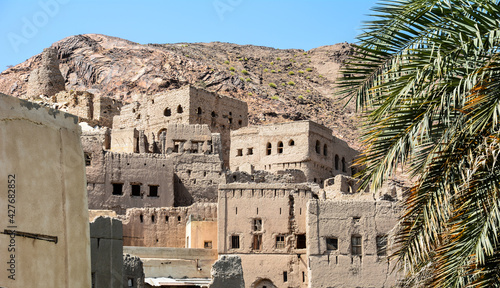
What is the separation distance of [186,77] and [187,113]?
3490 cm

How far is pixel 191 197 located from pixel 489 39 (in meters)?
30.1

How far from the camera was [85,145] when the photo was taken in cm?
4266

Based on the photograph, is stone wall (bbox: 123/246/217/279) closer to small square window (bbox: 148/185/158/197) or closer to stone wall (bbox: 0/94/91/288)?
small square window (bbox: 148/185/158/197)

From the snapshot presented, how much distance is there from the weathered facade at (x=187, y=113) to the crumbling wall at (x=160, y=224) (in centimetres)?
1260

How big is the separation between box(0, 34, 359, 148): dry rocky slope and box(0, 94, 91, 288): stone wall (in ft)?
205

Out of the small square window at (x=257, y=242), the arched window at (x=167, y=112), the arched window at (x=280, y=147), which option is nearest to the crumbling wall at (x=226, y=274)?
the small square window at (x=257, y=242)

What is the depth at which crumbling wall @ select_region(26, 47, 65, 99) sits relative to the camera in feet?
238

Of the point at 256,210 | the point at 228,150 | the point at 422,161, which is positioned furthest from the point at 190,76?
the point at 422,161

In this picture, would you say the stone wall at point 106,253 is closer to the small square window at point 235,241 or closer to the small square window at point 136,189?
the small square window at point 235,241

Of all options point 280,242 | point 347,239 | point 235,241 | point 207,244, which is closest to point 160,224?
point 207,244

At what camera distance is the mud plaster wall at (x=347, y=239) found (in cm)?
3547

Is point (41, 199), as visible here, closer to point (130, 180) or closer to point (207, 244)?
point (207, 244)

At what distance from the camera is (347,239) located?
36031 millimetres

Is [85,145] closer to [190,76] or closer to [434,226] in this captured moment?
[434,226]
